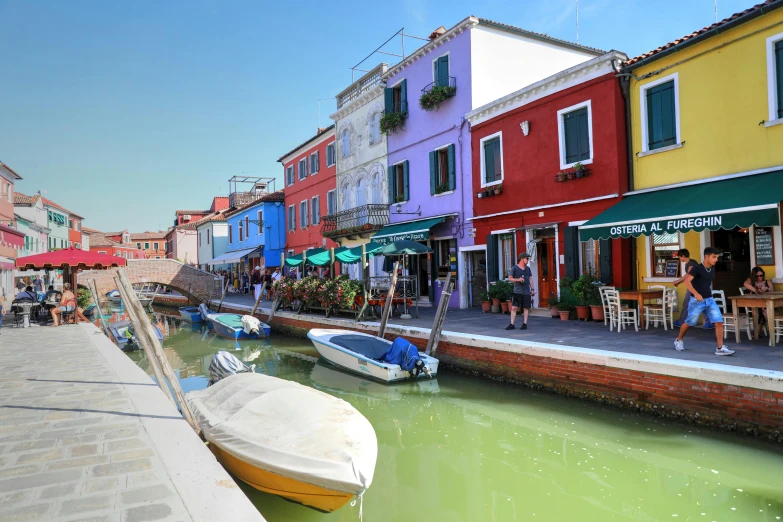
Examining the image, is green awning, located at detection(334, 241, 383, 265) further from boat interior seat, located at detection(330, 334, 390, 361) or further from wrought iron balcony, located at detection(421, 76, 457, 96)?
wrought iron balcony, located at detection(421, 76, 457, 96)

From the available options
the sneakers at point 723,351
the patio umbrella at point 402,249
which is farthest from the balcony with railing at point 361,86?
the sneakers at point 723,351

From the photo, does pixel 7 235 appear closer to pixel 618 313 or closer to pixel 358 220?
pixel 358 220

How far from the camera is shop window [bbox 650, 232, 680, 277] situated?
444 inches

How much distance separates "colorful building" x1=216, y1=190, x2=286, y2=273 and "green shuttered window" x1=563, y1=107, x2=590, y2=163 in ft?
71.6

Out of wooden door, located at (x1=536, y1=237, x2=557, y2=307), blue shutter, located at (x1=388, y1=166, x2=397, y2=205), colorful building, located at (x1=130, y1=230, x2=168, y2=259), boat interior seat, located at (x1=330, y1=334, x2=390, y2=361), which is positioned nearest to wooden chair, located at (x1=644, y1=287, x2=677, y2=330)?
wooden door, located at (x1=536, y1=237, x2=557, y2=307)

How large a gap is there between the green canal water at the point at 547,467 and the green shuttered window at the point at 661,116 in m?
6.84

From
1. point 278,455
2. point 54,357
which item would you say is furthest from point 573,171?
point 54,357

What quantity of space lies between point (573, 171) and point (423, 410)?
7.85 m

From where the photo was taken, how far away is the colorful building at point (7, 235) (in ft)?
87.4

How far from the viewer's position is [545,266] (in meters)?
14.5

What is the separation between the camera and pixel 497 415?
26.5 ft

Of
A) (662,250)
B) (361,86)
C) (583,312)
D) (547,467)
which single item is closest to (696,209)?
(662,250)

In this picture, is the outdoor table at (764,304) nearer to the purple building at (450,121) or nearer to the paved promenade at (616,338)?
the paved promenade at (616,338)

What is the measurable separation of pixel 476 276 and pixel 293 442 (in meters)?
13.0
